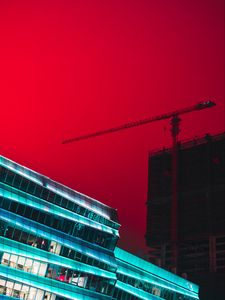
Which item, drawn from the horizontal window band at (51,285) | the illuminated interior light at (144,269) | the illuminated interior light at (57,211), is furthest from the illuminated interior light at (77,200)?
the horizontal window band at (51,285)

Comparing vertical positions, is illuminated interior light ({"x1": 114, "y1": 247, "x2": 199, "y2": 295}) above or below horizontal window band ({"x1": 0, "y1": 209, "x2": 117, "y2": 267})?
above

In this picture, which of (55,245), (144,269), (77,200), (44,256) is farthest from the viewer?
(144,269)

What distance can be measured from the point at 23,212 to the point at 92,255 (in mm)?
17924

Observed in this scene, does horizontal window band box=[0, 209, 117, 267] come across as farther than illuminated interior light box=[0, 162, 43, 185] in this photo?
No

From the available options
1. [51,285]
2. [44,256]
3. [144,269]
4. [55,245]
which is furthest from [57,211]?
[144,269]

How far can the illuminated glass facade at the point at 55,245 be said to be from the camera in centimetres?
7875

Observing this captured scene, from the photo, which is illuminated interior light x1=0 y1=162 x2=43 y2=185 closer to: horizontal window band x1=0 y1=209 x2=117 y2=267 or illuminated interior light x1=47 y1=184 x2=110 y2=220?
illuminated interior light x1=47 y1=184 x2=110 y2=220

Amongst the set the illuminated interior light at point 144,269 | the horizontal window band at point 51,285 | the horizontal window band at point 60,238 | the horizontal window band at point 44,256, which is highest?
the illuminated interior light at point 144,269

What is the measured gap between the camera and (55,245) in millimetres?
85688

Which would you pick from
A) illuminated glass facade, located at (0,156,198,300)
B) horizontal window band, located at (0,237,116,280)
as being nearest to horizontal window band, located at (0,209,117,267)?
illuminated glass facade, located at (0,156,198,300)

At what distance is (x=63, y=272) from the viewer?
86.6 m

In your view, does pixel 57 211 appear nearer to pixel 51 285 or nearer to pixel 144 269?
pixel 51 285

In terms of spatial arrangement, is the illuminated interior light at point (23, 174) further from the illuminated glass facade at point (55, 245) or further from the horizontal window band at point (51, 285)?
the horizontal window band at point (51, 285)

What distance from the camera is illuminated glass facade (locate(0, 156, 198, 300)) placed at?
78750 mm
